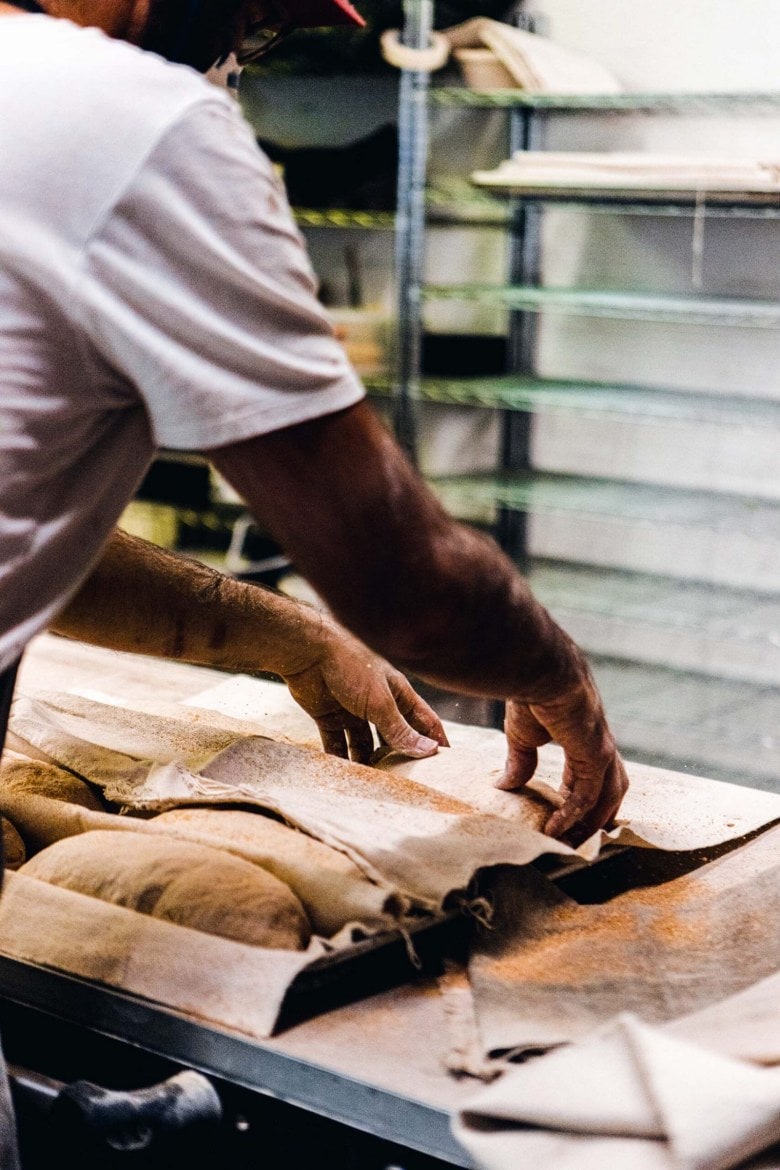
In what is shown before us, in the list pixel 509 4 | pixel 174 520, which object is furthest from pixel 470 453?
pixel 509 4

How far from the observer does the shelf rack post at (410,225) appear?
11.2ft

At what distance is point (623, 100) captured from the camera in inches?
126

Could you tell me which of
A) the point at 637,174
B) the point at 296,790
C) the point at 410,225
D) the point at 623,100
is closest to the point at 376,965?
the point at 296,790

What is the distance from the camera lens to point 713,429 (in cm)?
354

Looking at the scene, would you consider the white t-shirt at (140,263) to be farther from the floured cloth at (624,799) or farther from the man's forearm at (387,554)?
the floured cloth at (624,799)

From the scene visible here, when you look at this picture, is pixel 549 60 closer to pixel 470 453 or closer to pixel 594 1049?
pixel 470 453

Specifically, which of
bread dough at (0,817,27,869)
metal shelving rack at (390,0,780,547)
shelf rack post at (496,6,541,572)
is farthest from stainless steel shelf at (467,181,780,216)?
bread dough at (0,817,27,869)

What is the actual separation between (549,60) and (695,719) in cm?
163

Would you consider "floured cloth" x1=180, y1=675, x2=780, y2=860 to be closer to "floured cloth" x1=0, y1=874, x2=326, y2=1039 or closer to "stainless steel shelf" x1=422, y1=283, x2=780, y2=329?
"floured cloth" x1=0, y1=874, x2=326, y2=1039

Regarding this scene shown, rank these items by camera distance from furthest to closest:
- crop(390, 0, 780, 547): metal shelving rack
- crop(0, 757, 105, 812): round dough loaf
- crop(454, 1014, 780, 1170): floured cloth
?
1. crop(390, 0, 780, 547): metal shelving rack
2. crop(0, 757, 105, 812): round dough loaf
3. crop(454, 1014, 780, 1170): floured cloth

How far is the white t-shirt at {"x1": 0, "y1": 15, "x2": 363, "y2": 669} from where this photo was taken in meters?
0.79

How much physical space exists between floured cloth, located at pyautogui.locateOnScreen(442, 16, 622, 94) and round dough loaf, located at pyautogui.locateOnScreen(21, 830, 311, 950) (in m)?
2.62

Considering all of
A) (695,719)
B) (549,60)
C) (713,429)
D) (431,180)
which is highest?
(549,60)

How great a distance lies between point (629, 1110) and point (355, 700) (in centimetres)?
63
